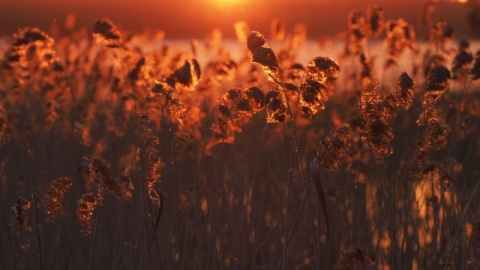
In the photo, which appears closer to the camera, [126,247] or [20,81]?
[126,247]

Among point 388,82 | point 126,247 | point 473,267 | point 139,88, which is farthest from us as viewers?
point 388,82

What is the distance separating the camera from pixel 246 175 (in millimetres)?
4457

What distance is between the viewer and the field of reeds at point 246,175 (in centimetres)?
250

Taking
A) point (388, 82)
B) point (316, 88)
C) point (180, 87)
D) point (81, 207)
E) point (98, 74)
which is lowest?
point (81, 207)

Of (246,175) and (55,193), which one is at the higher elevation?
(246,175)

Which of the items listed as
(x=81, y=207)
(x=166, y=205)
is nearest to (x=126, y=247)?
(x=166, y=205)

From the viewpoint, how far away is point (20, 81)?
444 centimetres

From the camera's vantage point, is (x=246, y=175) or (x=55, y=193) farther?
(x=246, y=175)

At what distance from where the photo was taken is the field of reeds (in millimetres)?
2504

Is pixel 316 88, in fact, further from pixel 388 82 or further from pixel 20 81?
pixel 388 82

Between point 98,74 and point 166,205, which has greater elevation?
point 98,74

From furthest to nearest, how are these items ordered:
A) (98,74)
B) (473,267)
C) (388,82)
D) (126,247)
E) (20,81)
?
(388,82) < (98,74) < (20,81) < (126,247) < (473,267)

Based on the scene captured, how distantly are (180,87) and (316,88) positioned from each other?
2.45 ft

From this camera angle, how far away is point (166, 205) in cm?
448
